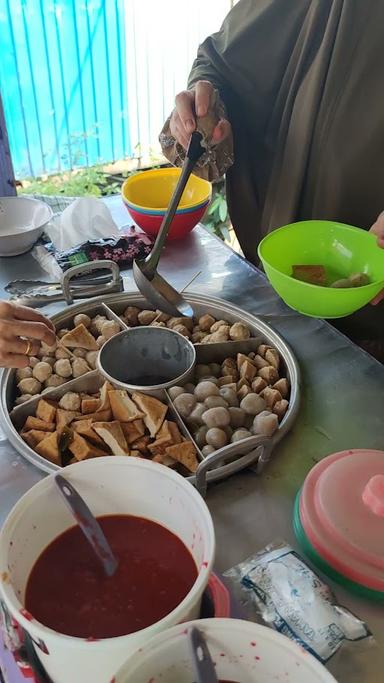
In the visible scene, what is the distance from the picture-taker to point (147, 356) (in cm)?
124

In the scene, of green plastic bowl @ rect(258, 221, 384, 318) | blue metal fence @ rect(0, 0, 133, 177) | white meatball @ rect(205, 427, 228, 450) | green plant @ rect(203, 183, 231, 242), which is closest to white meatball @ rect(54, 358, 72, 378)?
white meatball @ rect(205, 427, 228, 450)

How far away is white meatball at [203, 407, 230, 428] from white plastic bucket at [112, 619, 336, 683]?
511mm

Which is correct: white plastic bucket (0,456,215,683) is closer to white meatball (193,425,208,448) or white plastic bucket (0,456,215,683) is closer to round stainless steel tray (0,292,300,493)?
round stainless steel tray (0,292,300,493)

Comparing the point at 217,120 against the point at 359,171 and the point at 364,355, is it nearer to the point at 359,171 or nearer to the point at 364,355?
the point at 359,171

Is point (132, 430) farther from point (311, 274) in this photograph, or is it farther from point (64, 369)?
point (311, 274)

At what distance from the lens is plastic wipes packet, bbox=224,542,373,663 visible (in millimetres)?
688

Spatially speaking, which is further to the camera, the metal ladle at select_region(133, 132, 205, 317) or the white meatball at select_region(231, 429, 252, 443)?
the metal ladle at select_region(133, 132, 205, 317)

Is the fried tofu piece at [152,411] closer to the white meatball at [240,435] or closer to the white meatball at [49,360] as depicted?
the white meatball at [240,435]

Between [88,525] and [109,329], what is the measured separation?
0.67 meters

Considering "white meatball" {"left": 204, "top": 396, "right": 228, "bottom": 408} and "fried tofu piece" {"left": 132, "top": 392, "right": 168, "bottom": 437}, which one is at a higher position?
"fried tofu piece" {"left": 132, "top": 392, "right": 168, "bottom": 437}

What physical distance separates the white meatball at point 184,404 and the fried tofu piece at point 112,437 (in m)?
0.12

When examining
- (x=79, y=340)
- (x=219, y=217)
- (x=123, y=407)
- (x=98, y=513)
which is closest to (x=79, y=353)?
(x=79, y=340)

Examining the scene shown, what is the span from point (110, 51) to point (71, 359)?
9.32 feet

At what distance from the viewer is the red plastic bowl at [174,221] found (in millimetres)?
1639
